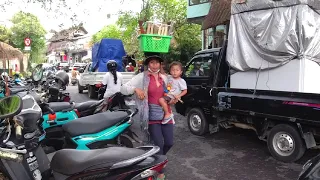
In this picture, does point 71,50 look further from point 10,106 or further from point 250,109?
point 10,106

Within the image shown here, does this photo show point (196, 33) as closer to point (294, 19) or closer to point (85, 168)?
point (294, 19)

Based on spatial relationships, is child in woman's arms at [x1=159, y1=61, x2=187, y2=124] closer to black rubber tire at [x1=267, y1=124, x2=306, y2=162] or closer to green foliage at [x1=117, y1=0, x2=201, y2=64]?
black rubber tire at [x1=267, y1=124, x2=306, y2=162]

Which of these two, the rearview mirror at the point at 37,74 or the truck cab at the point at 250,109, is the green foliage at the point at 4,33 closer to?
the rearview mirror at the point at 37,74

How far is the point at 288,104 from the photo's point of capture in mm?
4574

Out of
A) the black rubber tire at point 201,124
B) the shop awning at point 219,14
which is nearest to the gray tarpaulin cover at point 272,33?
the black rubber tire at point 201,124

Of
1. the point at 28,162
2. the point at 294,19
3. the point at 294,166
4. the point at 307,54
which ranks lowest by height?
the point at 294,166

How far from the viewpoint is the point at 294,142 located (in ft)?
15.5

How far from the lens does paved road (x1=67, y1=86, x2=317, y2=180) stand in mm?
4477

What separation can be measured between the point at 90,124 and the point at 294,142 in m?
3.15

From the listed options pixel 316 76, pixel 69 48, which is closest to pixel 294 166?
pixel 316 76

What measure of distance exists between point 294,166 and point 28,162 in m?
3.87

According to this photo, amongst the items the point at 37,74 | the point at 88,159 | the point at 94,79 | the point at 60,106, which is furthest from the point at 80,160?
the point at 94,79

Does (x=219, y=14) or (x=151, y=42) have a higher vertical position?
(x=219, y=14)

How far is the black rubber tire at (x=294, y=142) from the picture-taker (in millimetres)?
4664
